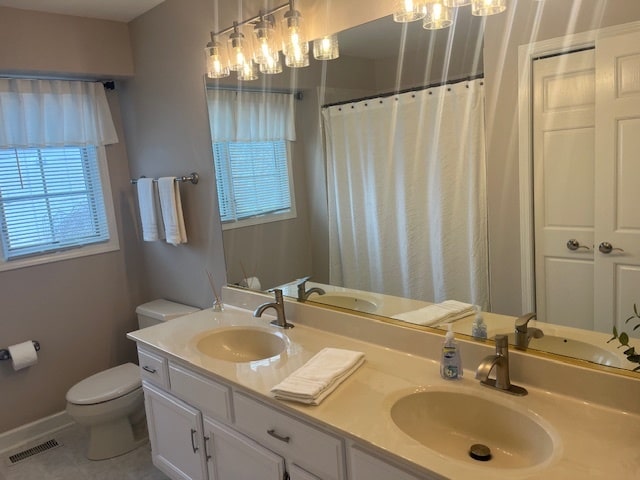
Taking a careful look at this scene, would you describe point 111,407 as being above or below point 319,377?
below

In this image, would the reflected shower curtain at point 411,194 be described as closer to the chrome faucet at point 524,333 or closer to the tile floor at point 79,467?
the chrome faucet at point 524,333

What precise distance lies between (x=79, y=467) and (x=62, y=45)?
242 cm

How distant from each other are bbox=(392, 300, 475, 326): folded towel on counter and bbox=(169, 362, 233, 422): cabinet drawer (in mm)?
730

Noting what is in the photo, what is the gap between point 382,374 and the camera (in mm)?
1598

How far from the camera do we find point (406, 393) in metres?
1.45

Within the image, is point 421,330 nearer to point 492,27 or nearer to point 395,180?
point 395,180

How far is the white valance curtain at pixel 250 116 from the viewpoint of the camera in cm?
226

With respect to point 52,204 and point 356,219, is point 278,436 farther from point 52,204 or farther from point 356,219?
point 52,204

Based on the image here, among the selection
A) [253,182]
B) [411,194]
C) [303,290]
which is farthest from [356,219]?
[253,182]

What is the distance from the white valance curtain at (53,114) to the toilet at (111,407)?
124 centimetres

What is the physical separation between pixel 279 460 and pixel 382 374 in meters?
0.44

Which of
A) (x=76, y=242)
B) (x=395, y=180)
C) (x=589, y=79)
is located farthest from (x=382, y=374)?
(x=76, y=242)

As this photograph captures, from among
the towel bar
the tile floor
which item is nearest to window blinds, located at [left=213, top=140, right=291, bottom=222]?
the towel bar

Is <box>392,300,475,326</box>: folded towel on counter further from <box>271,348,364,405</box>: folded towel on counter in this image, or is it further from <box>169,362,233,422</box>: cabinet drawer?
<box>169,362,233,422</box>: cabinet drawer
